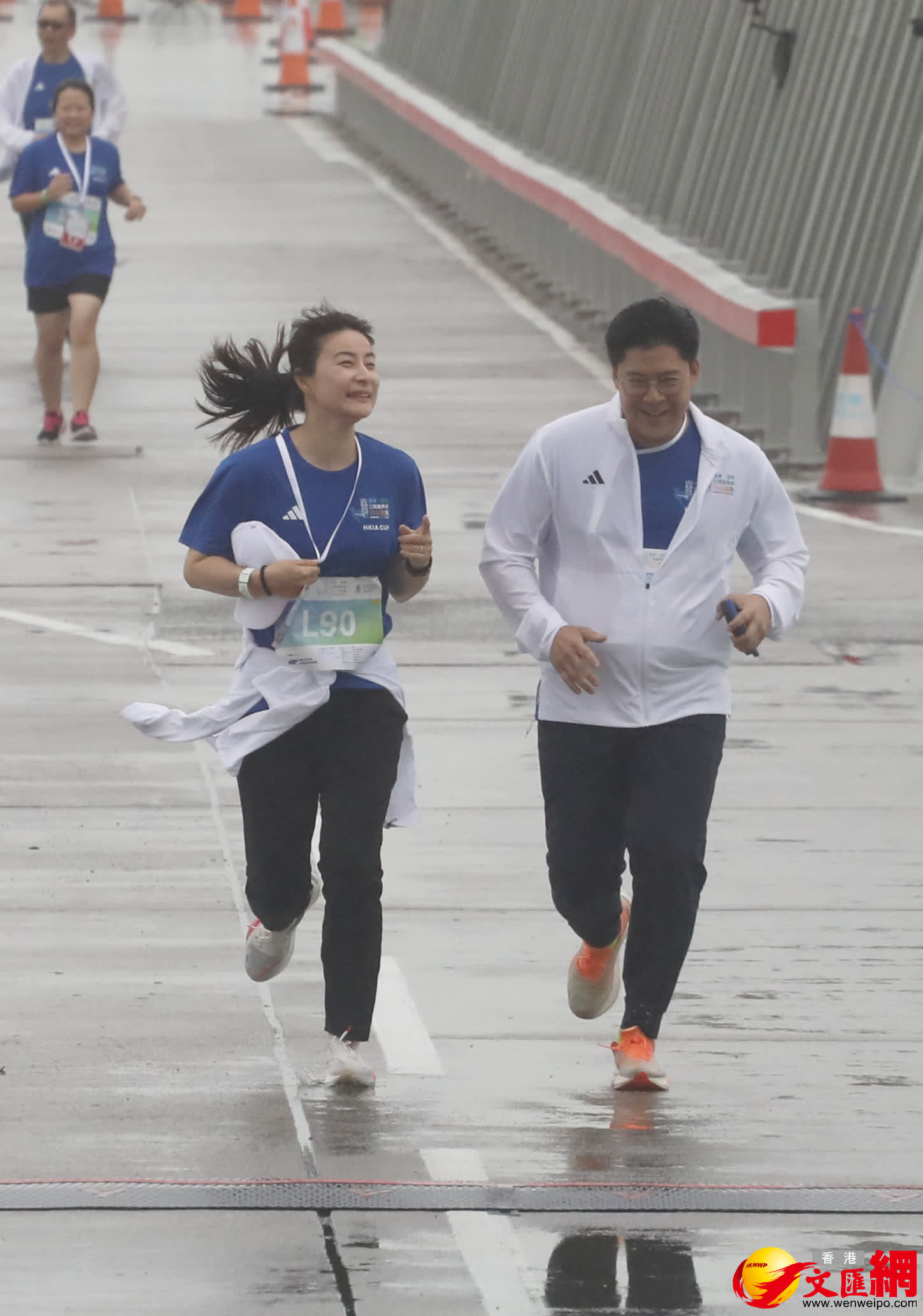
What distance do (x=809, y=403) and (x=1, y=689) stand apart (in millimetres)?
6756

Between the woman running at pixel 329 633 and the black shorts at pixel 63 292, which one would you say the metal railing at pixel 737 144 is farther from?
the woman running at pixel 329 633

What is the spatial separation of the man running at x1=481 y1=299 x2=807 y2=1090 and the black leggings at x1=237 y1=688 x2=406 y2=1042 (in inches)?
16.2

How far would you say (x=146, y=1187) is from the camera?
602 centimetres

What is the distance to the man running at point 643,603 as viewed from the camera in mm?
6613

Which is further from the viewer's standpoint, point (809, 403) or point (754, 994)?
point (809, 403)

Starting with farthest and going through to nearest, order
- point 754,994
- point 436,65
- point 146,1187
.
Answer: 1. point 436,65
2. point 754,994
3. point 146,1187

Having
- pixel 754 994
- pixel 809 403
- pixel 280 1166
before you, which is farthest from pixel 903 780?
pixel 809 403

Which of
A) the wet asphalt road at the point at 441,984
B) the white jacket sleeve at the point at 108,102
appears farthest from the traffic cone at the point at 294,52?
the wet asphalt road at the point at 441,984

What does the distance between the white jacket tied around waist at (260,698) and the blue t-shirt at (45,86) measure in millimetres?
11577

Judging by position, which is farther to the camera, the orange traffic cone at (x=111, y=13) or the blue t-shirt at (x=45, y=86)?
the orange traffic cone at (x=111, y=13)

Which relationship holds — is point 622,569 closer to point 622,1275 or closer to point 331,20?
point 622,1275

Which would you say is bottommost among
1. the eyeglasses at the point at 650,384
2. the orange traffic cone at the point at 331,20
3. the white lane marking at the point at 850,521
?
the orange traffic cone at the point at 331,20

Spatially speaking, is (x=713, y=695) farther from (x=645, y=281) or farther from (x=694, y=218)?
(x=694, y=218)

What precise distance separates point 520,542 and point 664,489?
1.19ft
